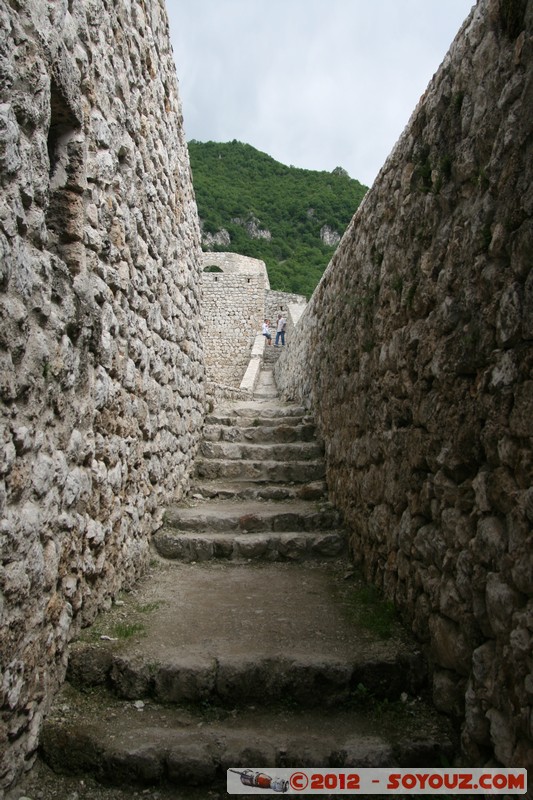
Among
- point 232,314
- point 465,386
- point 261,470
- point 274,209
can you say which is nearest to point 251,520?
point 261,470

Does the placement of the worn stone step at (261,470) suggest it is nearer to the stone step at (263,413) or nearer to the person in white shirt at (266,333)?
the stone step at (263,413)

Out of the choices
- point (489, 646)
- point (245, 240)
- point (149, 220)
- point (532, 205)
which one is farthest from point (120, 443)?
point (245, 240)

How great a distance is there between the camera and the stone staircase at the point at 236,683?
237 centimetres

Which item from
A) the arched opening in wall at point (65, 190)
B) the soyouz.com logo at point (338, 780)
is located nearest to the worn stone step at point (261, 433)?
the arched opening in wall at point (65, 190)

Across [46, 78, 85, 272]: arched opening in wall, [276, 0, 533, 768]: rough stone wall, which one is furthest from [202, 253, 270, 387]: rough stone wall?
[46, 78, 85, 272]: arched opening in wall

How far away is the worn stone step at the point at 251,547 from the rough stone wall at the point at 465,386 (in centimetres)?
55

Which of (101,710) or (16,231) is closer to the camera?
(16,231)

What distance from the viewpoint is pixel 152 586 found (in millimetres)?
3789

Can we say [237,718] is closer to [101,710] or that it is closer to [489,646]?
[101,710]

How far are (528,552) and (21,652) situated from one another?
6.06ft

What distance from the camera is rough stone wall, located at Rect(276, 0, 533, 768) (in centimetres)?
196

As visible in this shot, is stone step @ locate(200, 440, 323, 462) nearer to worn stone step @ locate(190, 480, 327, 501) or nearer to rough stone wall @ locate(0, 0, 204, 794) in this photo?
worn stone step @ locate(190, 480, 327, 501)

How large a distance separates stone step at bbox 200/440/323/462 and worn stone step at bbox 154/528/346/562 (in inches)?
61.8

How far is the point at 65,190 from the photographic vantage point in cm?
293
